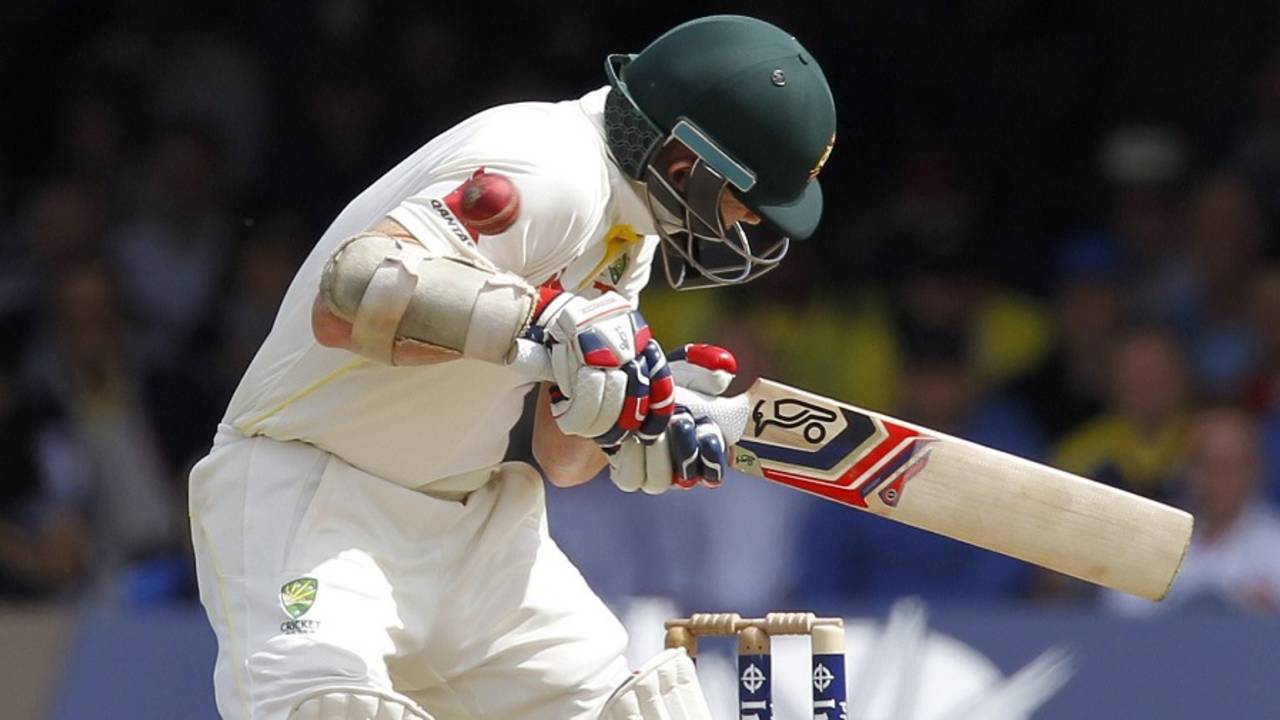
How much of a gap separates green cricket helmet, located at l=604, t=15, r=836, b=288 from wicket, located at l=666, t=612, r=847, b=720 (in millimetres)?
534

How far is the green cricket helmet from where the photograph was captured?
9.64ft

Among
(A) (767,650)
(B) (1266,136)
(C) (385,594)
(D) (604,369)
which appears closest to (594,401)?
(D) (604,369)

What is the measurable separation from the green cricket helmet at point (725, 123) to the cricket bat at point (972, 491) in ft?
0.90

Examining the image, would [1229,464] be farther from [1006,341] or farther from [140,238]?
[140,238]

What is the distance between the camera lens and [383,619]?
2.84 metres

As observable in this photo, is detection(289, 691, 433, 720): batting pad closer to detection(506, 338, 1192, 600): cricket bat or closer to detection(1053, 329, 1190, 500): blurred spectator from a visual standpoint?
detection(506, 338, 1192, 600): cricket bat

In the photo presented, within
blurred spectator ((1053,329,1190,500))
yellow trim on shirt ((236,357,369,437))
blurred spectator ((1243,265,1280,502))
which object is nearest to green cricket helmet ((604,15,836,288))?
yellow trim on shirt ((236,357,369,437))

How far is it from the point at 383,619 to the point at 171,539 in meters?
3.26

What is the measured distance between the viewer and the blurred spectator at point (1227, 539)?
5.24 m

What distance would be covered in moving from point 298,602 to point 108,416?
3.50 meters

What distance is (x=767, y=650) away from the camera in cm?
316

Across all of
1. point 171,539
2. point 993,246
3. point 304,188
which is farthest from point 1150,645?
point 304,188

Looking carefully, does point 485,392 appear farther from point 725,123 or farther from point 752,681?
point 752,681


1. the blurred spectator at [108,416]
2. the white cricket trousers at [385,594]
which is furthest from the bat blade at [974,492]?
the blurred spectator at [108,416]
